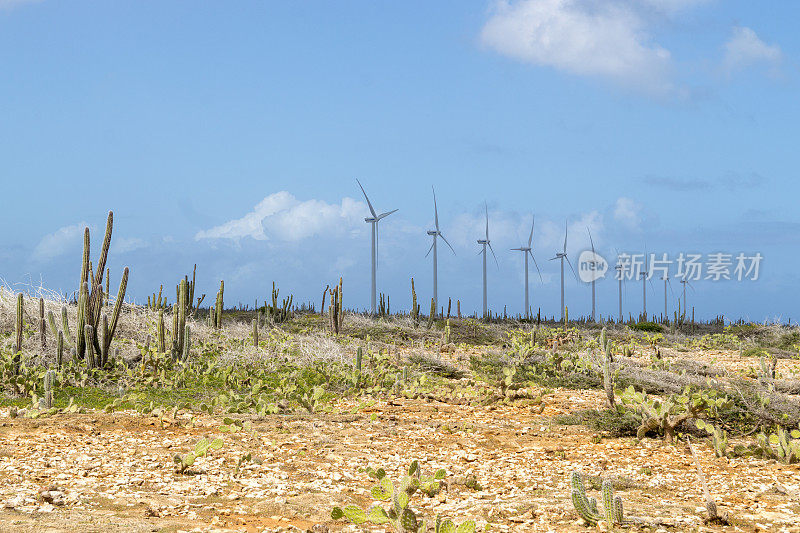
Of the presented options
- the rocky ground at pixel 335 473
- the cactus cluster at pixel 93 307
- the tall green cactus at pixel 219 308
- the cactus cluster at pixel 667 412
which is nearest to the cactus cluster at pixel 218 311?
the tall green cactus at pixel 219 308

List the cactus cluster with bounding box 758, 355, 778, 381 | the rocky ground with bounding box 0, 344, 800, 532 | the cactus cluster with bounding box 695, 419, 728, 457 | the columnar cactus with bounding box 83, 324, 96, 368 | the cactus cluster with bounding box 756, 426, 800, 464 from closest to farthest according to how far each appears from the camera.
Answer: the rocky ground with bounding box 0, 344, 800, 532, the cactus cluster with bounding box 756, 426, 800, 464, the cactus cluster with bounding box 695, 419, 728, 457, the cactus cluster with bounding box 758, 355, 778, 381, the columnar cactus with bounding box 83, 324, 96, 368

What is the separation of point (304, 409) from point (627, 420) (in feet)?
12.6

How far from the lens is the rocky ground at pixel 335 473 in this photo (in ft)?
14.5

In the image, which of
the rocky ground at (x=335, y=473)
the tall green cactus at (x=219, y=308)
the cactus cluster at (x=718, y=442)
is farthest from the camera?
the tall green cactus at (x=219, y=308)

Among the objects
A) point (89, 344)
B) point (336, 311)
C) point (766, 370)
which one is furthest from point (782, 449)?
point (336, 311)

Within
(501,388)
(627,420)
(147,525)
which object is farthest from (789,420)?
(147,525)

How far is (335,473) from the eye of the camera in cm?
576

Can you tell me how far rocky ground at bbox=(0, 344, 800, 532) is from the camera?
442 centimetres

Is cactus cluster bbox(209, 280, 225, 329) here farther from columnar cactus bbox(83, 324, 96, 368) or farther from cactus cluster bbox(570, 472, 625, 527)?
cactus cluster bbox(570, 472, 625, 527)

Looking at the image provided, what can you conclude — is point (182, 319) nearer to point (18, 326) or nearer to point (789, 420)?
point (18, 326)

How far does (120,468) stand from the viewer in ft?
18.8

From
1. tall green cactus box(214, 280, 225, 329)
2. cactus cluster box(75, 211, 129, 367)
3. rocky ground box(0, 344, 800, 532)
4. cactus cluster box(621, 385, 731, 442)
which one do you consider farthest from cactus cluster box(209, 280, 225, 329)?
cactus cluster box(621, 385, 731, 442)

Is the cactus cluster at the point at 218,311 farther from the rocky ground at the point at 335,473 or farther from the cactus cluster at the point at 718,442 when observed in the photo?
the cactus cluster at the point at 718,442

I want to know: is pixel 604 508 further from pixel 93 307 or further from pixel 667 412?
pixel 93 307
